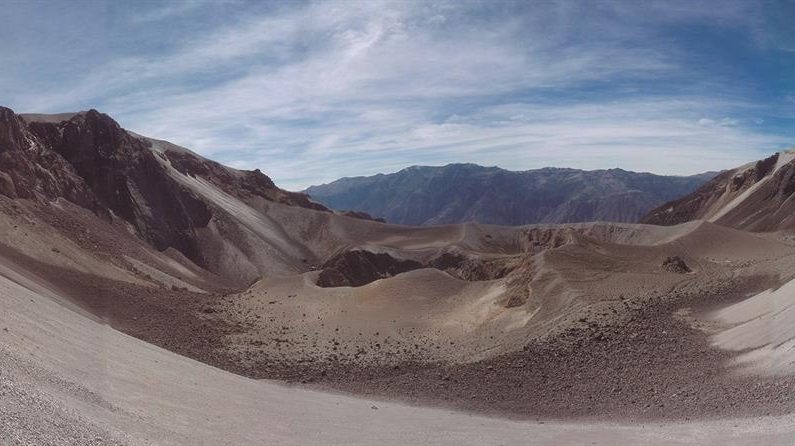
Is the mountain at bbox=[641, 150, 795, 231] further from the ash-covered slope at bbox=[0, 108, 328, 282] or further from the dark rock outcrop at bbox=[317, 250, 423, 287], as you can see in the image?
the ash-covered slope at bbox=[0, 108, 328, 282]

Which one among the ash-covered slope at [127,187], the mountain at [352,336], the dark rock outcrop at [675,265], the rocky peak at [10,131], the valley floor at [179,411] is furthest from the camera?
the ash-covered slope at [127,187]

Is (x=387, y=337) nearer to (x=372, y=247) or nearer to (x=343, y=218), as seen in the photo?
(x=372, y=247)

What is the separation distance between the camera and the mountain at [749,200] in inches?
3236

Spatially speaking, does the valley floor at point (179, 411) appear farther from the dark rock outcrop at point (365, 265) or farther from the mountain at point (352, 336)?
the dark rock outcrop at point (365, 265)

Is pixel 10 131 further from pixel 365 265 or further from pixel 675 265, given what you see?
pixel 675 265

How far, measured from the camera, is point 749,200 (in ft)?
303

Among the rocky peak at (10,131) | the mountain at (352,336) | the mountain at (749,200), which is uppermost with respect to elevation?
the rocky peak at (10,131)

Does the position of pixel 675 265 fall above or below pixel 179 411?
below

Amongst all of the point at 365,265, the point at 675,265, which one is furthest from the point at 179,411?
the point at 365,265

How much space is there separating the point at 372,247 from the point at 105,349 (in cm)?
4918

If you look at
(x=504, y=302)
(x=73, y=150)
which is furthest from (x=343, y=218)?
(x=504, y=302)

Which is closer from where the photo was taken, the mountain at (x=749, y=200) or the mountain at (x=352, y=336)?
the mountain at (x=352, y=336)

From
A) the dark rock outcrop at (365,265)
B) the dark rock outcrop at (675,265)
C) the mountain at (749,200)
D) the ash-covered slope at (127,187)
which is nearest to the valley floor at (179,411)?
the dark rock outcrop at (675,265)

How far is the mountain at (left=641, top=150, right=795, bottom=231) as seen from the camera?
82.2m
